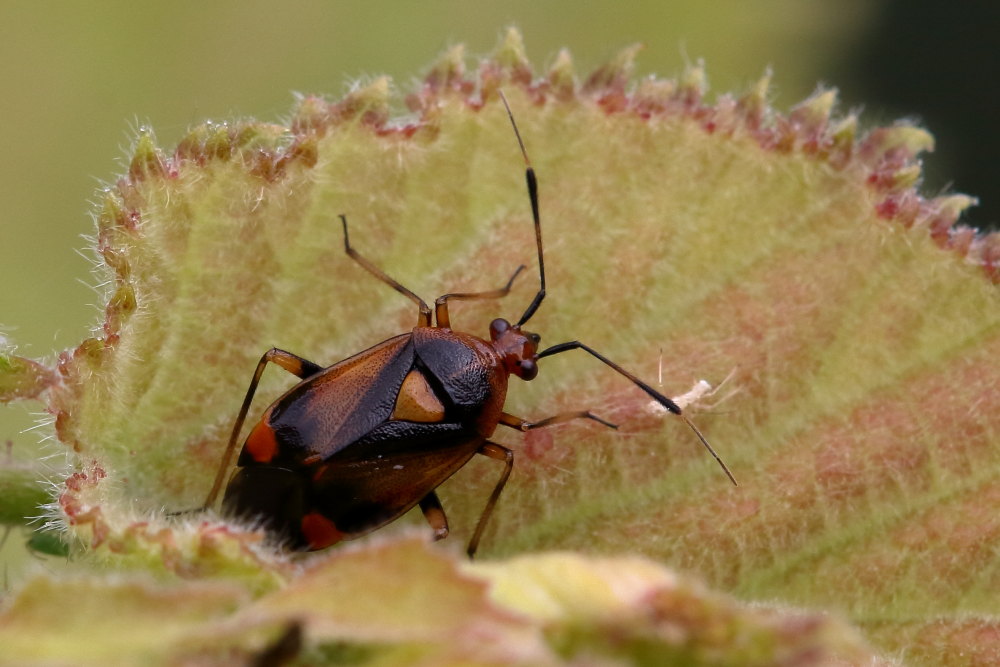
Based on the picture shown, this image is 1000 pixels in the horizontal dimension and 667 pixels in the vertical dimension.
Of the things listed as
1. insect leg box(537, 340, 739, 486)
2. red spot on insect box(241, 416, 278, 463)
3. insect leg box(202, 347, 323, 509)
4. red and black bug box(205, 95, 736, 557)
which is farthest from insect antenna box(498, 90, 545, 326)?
red spot on insect box(241, 416, 278, 463)

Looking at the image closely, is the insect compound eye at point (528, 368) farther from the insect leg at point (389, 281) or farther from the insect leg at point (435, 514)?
the insect leg at point (435, 514)

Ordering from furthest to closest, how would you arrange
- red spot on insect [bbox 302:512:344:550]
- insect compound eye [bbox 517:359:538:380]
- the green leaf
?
insect compound eye [bbox 517:359:538:380], red spot on insect [bbox 302:512:344:550], the green leaf

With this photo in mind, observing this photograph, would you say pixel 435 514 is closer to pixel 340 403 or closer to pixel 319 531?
pixel 319 531

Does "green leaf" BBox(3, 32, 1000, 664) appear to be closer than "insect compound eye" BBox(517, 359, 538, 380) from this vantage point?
Yes

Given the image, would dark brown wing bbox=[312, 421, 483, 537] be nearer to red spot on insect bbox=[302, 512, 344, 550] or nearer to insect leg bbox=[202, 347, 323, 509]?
red spot on insect bbox=[302, 512, 344, 550]

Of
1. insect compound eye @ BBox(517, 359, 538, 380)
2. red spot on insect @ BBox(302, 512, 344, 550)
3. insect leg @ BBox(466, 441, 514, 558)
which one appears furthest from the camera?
→ insect compound eye @ BBox(517, 359, 538, 380)
